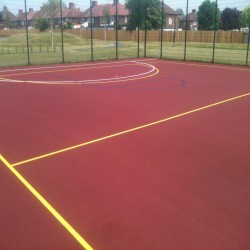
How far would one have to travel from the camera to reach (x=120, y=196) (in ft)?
12.6

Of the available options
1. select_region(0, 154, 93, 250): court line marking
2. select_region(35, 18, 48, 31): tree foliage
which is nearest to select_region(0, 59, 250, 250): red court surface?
select_region(0, 154, 93, 250): court line marking

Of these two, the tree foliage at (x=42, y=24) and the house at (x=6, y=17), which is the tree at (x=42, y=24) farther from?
the house at (x=6, y=17)

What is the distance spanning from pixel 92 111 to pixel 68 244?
4665mm

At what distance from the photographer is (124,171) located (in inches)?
176

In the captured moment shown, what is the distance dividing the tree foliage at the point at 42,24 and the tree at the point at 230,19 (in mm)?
33472

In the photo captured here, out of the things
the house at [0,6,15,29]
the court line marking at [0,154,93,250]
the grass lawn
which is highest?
the house at [0,6,15,29]

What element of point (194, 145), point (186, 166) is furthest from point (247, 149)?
point (186, 166)

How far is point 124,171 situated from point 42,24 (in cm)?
4595

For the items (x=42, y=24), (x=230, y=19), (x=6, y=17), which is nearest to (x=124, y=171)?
(x=42, y=24)

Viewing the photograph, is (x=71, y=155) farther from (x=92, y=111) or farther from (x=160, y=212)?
(x=92, y=111)

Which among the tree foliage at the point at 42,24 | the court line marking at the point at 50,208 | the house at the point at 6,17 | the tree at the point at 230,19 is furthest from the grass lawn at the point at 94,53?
the tree at the point at 230,19

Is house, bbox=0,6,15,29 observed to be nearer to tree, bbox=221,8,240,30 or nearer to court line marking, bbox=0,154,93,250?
court line marking, bbox=0,154,93,250

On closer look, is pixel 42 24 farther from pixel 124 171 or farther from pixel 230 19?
pixel 124 171

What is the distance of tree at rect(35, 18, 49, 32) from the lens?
1824 inches
